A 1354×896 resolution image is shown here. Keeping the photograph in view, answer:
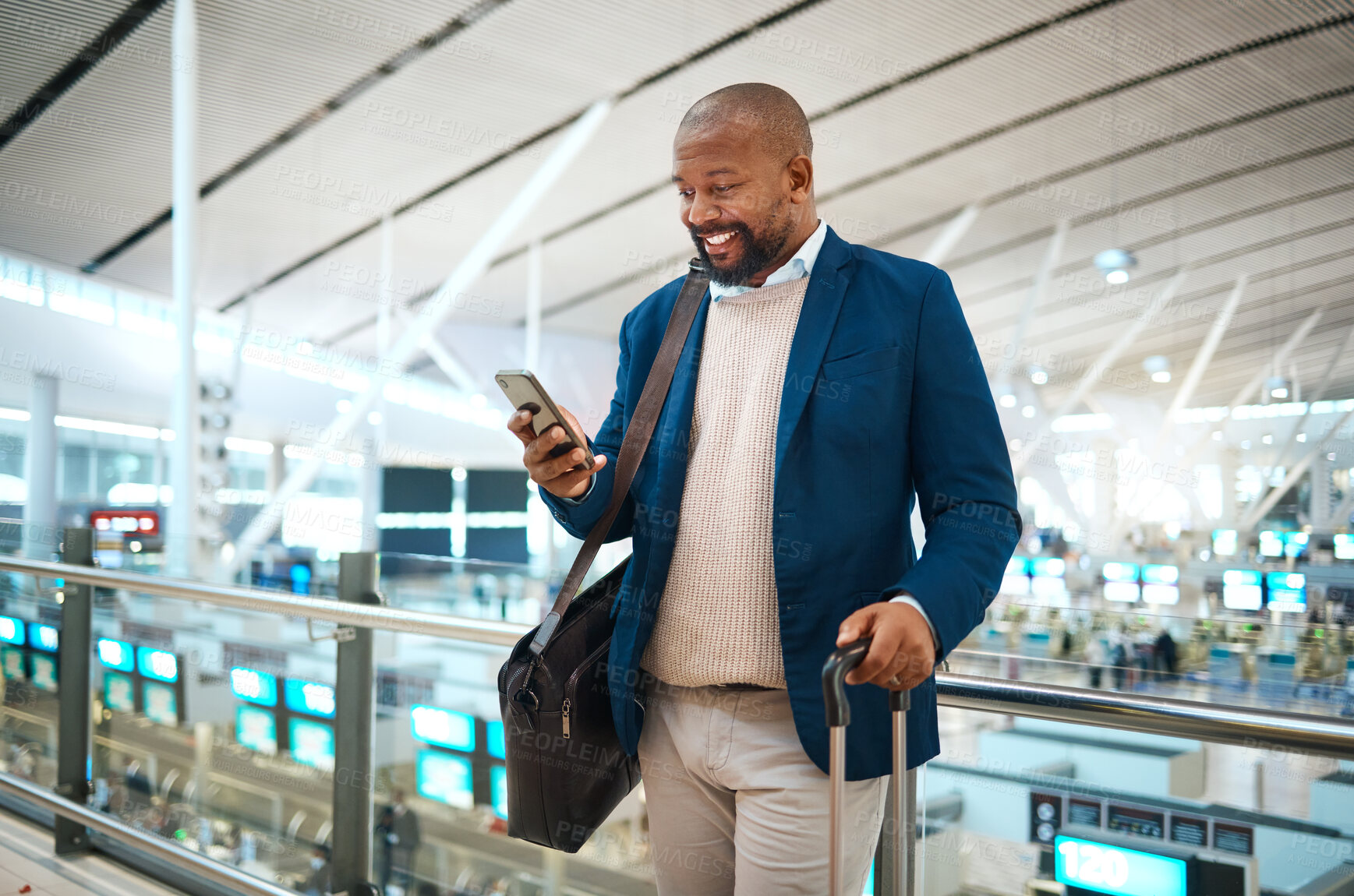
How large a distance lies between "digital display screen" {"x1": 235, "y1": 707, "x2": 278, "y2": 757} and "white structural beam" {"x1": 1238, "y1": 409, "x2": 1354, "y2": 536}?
53.5 feet

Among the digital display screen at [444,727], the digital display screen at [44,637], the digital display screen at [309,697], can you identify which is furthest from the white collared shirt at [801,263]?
the digital display screen at [44,637]

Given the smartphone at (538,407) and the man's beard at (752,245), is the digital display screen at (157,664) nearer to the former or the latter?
the smartphone at (538,407)

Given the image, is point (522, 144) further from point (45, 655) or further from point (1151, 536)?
point (1151, 536)

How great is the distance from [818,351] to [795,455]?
15 centimetres

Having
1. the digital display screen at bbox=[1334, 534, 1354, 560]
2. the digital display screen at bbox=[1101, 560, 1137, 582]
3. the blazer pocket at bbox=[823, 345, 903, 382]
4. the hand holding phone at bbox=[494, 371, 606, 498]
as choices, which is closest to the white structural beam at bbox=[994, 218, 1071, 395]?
the digital display screen at bbox=[1101, 560, 1137, 582]

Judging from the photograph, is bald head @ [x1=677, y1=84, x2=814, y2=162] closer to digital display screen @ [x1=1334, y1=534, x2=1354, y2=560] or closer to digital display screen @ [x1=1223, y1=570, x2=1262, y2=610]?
digital display screen @ [x1=1223, y1=570, x2=1262, y2=610]

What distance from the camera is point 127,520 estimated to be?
22750 mm

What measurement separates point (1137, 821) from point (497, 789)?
4714 mm

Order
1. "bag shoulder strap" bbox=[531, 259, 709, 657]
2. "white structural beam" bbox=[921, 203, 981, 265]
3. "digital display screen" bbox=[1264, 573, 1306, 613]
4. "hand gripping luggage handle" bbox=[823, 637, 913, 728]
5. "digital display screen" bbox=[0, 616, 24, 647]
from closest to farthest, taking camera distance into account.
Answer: "hand gripping luggage handle" bbox=[823, 637, 913, 728]
"bag shoulder strap" bbox=[531, 259, 709, 657]
"digital display screen" bbox=[0, 616, 24, 647]
"digital display screen" bbox=[1264, 573, 1306, 613]
"white structural beam" bbox=[921, 203, 981, 265]

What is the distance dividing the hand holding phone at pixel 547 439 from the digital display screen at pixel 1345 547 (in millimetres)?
17143

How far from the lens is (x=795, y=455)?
4.61 ft

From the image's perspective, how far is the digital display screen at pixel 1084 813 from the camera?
8.96 feet

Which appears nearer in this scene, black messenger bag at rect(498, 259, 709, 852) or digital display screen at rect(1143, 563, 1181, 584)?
black messenger bag at rect(498, 259, 709, 852)

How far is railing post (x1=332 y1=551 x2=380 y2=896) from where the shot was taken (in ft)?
9.60
